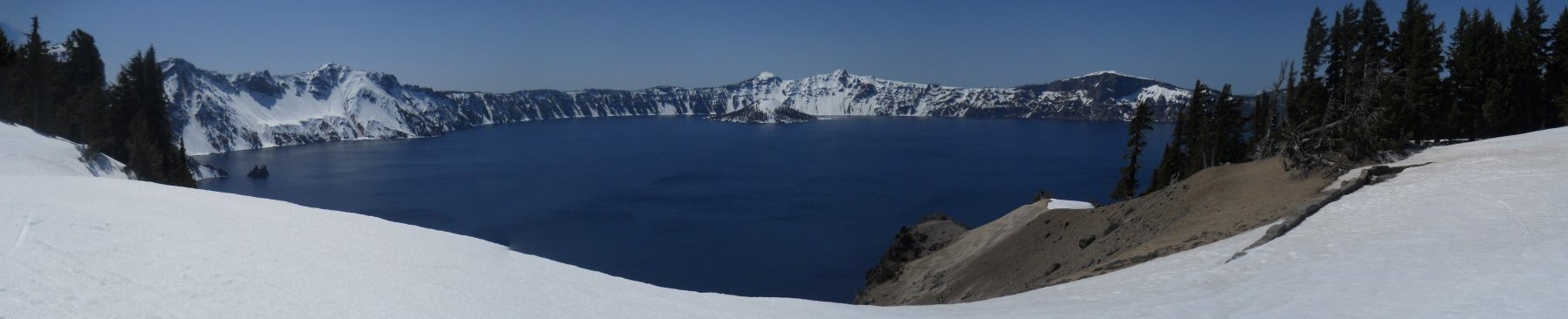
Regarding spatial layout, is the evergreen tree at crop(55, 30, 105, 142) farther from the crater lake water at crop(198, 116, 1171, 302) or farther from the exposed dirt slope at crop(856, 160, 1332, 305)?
the exposed dirt slope at crop(856, 160, 1332, 305)

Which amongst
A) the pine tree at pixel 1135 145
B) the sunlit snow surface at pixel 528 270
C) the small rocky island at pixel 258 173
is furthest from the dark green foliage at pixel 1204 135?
the small rocky island at pixel 258 173

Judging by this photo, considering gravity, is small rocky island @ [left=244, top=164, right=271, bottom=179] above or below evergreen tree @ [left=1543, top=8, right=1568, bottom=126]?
below

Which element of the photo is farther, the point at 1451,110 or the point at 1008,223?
the point at 1451,110

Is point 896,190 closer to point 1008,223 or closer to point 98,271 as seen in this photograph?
point 1008,223

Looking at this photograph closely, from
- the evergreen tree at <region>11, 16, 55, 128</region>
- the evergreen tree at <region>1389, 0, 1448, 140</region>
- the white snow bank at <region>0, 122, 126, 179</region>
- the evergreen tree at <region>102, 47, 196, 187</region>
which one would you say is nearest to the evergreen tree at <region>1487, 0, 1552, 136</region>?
the evergreen tree at <region>1389, 0, 1448, 140</region>

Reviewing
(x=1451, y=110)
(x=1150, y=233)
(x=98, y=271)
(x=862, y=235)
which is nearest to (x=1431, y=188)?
(x=1150, y=233)

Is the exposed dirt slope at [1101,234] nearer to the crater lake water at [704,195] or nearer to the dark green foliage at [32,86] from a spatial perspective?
the crater lake water at [704,195]
